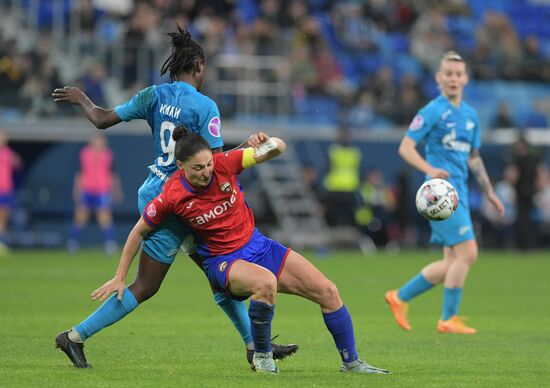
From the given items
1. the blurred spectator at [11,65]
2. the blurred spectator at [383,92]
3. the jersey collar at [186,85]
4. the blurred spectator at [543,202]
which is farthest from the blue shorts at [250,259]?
the blurred spectator at [543,202]

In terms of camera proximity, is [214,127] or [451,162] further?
[451,162]

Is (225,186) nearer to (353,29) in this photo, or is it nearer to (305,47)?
(305,47)

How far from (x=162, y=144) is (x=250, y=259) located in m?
1.09

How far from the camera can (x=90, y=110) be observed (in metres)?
8.18

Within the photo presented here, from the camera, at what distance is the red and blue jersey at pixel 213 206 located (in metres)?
7.59

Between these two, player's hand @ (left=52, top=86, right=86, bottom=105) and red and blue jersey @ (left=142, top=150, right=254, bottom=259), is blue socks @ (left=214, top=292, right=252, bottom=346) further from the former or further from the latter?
player's hand @ (left=52, top=86, right=86, bottom=105)

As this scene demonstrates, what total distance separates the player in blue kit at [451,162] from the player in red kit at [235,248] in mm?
3441

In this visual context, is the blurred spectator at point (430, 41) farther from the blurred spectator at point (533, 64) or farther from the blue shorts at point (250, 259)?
the blue shorts at point (250, 259)

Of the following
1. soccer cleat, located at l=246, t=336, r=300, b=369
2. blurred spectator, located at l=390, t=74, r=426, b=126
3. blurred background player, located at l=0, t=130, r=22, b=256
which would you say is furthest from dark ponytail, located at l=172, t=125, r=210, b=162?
blurred spectator, located at l=390, t=74, r=426, b=126

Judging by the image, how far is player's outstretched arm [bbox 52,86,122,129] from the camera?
26.6 feet

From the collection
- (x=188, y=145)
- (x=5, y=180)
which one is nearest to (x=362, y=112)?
(x=5, y=180)

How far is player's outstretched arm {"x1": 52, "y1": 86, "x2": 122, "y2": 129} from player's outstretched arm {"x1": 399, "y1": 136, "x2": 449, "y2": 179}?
11.3 ft

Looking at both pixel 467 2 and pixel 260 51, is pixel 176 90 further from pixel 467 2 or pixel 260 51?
pixel 467 2

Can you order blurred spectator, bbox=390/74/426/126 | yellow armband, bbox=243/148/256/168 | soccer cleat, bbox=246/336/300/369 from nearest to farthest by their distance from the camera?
yellow armband, bbox=243/148/256/168, soccer cleat, bbox=246/336/300/369, blurred spectator, bbox=390/74/426/126
